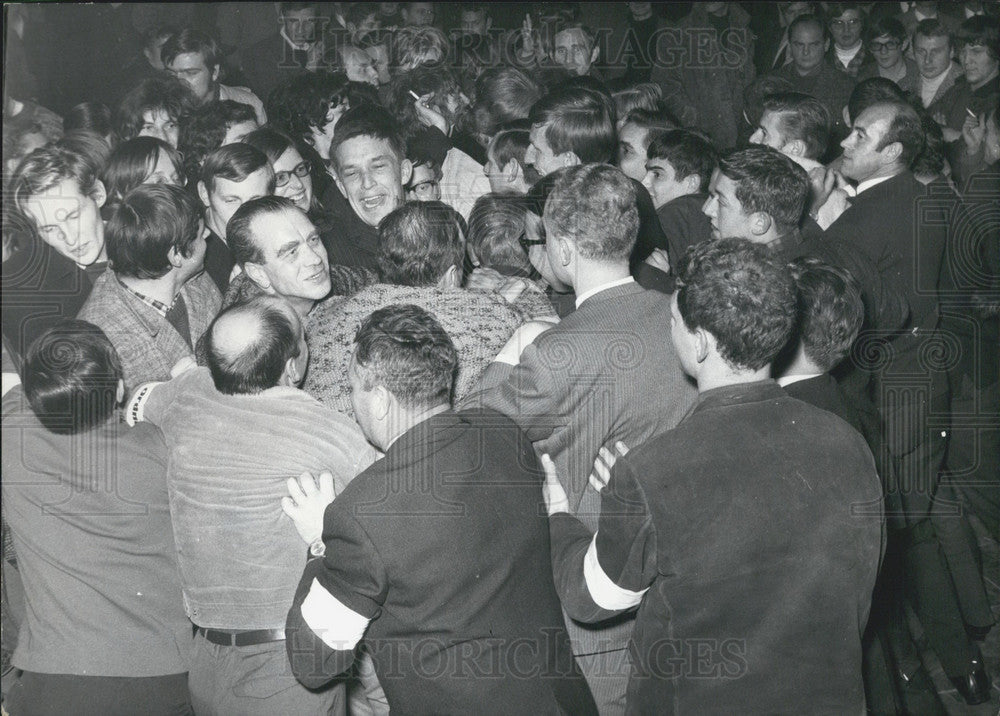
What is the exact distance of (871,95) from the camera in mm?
A: 3184

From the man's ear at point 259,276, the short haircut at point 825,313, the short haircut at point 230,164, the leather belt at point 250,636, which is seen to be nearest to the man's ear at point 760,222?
the short haircut at point 825,313

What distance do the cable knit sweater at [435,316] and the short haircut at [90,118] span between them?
1.03m

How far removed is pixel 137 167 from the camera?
275 cm

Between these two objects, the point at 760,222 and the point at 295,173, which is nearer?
the point at 760,222

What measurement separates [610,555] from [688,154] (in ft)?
6.44

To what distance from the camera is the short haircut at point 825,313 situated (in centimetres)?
212

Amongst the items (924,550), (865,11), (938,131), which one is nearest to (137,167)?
(924,550)

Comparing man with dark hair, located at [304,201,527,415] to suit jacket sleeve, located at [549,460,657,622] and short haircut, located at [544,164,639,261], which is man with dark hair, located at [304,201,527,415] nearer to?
short haircut, located at [544,164,639,261]

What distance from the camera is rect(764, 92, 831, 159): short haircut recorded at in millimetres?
3236

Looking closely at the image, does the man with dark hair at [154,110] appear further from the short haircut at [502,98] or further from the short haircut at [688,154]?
the short haircut at [688,154]

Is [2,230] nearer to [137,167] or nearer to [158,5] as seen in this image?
[137,167]

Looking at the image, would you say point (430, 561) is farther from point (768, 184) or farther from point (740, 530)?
point (768, 184)

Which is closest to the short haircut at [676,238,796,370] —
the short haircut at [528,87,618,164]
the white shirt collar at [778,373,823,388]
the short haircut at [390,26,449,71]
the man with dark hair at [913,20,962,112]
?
the white shirt collar at [778,373,823,388]

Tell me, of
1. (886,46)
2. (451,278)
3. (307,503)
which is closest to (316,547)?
(307,503)
